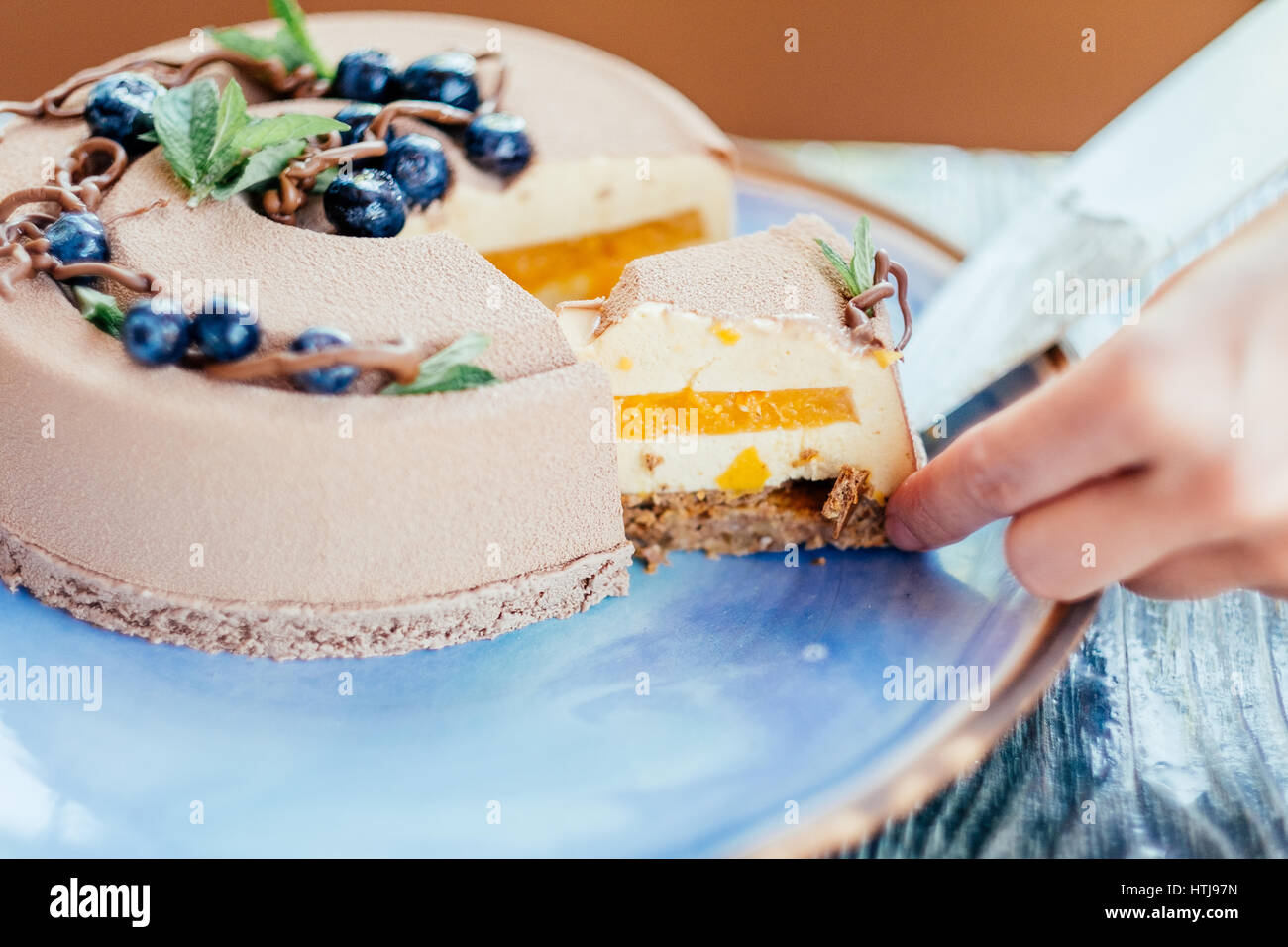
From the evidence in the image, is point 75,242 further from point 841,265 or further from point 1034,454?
point 1034,454

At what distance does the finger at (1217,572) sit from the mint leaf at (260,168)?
1349mm

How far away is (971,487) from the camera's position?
162 centimetres

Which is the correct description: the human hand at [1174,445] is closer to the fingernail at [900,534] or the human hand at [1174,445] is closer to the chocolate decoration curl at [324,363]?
the fingernail at [900,534]

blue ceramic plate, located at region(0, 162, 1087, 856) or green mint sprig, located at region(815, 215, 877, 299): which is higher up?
green mint sprig, located at region(815, 215, 877, 299)

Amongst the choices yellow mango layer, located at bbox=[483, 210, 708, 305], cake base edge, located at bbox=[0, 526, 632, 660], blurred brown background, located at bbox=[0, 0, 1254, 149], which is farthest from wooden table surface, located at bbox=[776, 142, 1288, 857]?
blurred brown background, located at bbox=[0, 0, 1254, 149]

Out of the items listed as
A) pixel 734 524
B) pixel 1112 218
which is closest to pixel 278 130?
pixel 734 524

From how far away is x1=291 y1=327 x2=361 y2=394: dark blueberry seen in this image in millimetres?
1569

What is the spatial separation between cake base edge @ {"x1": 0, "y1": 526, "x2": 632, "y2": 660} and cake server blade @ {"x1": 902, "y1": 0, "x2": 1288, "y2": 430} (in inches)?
30.0

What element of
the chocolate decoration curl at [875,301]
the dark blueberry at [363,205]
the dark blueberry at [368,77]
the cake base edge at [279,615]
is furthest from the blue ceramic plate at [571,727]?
the dark blueberry at [368,77]

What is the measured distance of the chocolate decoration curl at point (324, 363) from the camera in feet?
5.08

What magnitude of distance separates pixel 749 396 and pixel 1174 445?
69cm

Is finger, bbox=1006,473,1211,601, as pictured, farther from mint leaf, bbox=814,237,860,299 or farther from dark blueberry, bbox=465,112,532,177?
dark blueberry, bbox=465,112,532,177

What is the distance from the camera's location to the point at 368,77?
2.17 m

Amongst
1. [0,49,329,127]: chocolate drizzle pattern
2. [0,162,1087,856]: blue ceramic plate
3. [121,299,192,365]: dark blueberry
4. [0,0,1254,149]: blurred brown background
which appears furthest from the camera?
[0,0,1254,149]: blurred brown background
